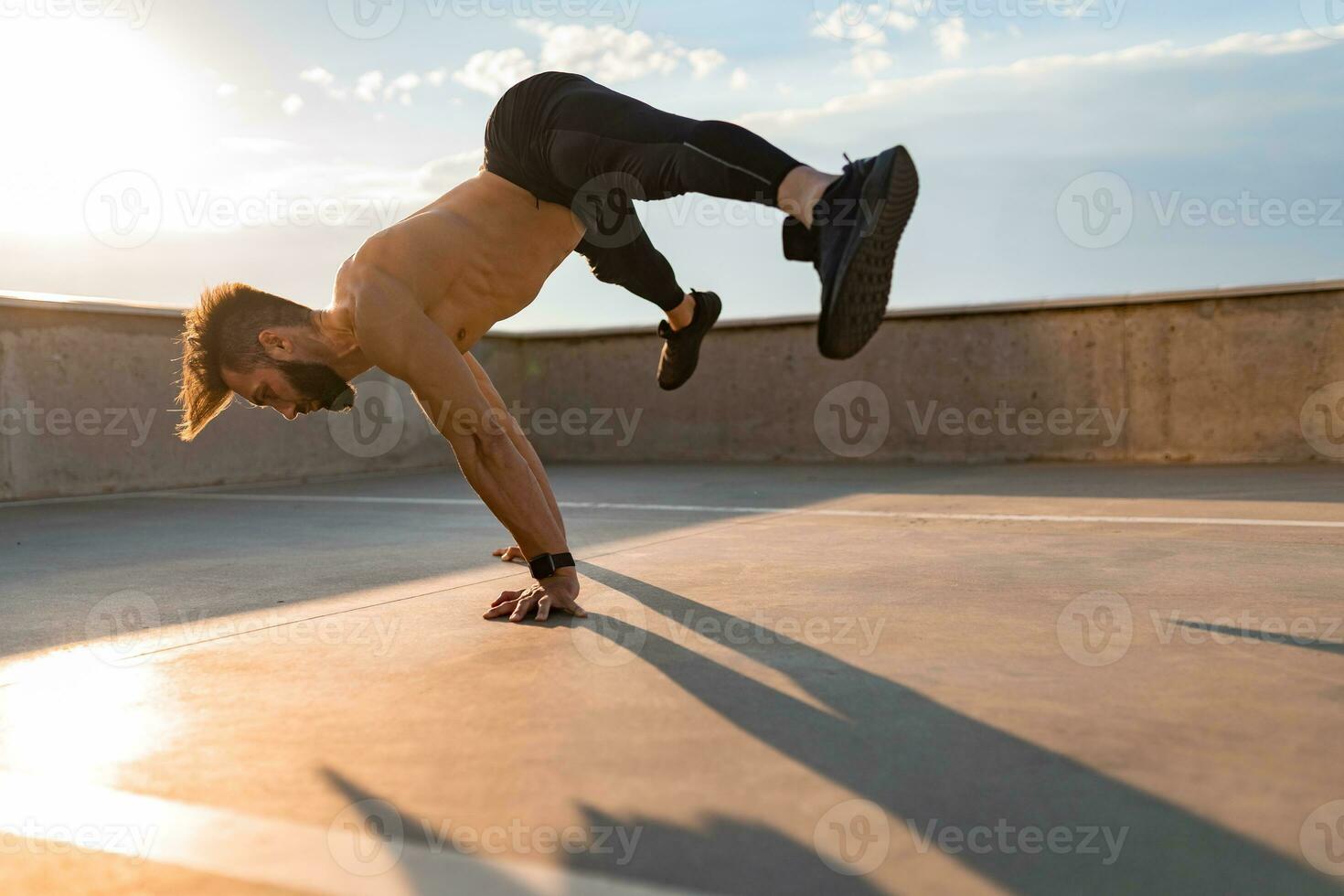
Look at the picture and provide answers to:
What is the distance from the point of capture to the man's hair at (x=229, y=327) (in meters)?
2.49

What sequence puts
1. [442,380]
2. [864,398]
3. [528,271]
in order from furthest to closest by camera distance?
1. [864,398]
2. [528,271]
3. [442,380]

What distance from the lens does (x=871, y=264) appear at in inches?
70.3

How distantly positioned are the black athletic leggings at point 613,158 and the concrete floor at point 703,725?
86 centimetres

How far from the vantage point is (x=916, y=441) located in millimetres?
7508

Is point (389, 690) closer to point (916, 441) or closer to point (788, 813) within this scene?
point (788, 813)

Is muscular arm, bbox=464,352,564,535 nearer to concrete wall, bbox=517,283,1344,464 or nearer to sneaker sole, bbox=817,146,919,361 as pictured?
sneaker sole, bbox=817,146,919,361

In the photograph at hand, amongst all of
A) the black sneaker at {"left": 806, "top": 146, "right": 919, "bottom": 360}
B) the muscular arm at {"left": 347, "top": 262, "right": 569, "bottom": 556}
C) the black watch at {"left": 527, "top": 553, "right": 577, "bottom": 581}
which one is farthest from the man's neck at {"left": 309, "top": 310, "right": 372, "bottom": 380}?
the black sneaker at {"left": 806, "top": 146, "right": 919, "bottom": 360}

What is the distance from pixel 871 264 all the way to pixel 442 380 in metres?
0.97

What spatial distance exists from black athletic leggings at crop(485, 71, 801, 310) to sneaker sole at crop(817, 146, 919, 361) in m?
0.21

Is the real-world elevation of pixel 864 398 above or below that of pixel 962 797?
above

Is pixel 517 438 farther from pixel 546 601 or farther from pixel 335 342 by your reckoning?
pixel 546 601

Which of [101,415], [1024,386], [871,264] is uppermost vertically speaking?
[871,264]

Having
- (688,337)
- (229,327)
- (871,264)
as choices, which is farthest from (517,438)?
(871,264)

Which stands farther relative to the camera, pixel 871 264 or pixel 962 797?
pixel 871 264
